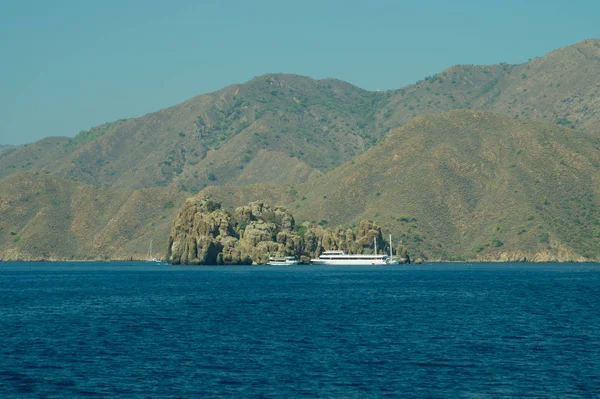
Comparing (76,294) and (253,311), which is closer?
(253,311)

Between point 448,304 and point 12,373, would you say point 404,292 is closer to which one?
point 448,304

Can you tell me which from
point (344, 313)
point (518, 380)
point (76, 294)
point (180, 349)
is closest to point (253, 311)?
point (344, 313)

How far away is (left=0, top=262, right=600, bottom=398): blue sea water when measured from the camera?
58750mm

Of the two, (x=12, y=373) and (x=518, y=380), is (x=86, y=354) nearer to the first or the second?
(x=12, y=373)

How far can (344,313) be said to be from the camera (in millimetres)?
109438

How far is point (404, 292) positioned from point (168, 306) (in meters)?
47.2

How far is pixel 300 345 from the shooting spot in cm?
7856

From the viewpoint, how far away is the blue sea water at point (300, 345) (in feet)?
193

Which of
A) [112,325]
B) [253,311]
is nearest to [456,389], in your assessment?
[112,325]

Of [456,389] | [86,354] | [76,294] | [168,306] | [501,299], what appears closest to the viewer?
[456,389]

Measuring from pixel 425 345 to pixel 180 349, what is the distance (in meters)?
22.1

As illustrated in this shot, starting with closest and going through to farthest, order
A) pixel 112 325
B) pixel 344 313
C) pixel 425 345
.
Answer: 1. pixel 425 345
2. pixel 112 325
3. pixel 344 313

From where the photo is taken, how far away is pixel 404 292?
150500mm

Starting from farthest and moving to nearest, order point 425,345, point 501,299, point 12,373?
point 501,299, point 425,345, point 12,373
